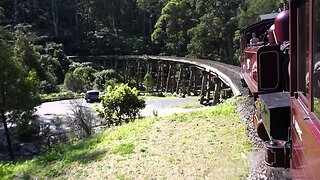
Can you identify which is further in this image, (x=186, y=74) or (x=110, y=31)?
(x=110, y=31)

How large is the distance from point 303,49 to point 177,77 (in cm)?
3360

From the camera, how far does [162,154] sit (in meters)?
7.34

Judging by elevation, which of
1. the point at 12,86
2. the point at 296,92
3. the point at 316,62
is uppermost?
the point at 316,62

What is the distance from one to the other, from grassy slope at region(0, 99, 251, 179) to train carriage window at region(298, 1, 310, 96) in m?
3.22

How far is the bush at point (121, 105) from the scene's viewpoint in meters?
13.2

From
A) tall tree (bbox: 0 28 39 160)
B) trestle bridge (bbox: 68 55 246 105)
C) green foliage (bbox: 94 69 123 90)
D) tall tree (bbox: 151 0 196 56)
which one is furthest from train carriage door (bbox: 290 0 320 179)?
tall tree (bbox: 151 0 196 56)

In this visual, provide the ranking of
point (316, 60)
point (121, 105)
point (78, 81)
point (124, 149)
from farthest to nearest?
point (78, 81) < point (121, 105) < point (124, 149) < point (316, 60)

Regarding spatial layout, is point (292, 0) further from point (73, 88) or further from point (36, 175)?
point (73, 88)

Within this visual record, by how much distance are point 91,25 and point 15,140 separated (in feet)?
135

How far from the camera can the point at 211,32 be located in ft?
132

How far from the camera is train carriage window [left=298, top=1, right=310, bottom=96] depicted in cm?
248

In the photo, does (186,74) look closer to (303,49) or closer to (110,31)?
(110,31)

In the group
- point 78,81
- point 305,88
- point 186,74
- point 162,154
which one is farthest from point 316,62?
point 78,81

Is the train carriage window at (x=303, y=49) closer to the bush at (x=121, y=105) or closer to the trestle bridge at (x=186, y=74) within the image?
the trestle bridge at (x=186, y=74)
